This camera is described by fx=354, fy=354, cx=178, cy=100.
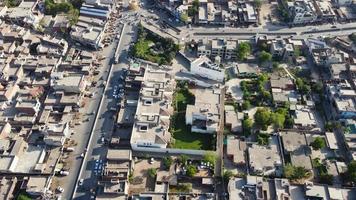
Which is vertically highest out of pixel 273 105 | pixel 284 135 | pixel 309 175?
pixel 273 105

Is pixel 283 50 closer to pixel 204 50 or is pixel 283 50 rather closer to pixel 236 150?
pixel 204 50

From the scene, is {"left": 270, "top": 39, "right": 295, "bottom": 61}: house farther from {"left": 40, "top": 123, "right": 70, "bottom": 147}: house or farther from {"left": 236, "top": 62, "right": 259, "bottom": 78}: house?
{"left": 40, "top": 123, "right": 70, "bottom": 147}: house

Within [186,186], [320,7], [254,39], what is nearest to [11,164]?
[186,186]

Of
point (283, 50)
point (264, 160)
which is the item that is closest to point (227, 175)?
point (264, 160)

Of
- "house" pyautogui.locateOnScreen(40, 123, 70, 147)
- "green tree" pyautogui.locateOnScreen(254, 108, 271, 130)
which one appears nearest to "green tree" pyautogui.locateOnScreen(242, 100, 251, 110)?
"green tree" pyautogui.locateOnScreen(254, 108, 271, 130)

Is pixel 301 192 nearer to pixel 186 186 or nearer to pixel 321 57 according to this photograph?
pixel 186 186
